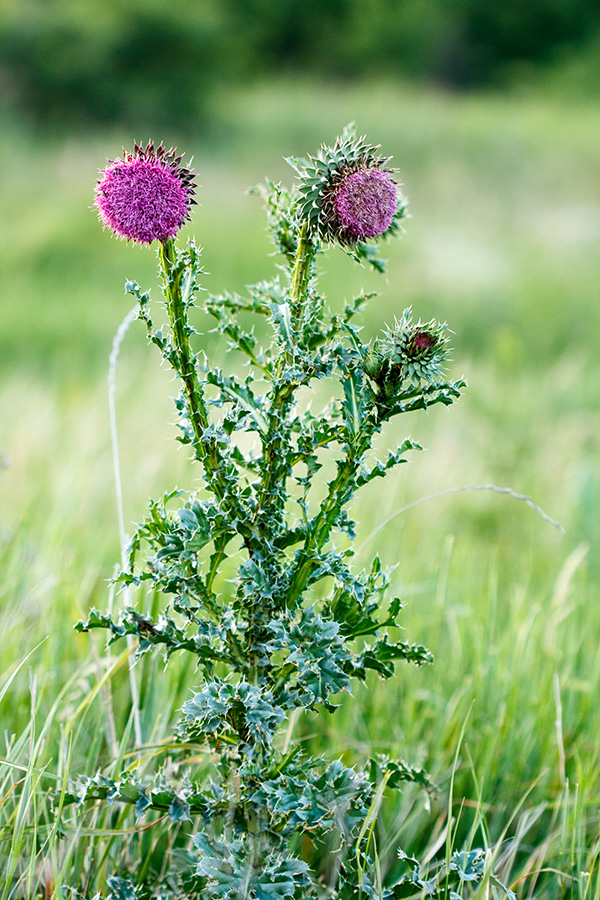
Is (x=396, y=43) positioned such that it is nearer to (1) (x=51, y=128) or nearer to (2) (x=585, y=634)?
(1) (x=51, y=128)

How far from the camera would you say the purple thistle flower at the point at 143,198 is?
2.37 ft

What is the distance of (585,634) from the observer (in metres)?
1.83

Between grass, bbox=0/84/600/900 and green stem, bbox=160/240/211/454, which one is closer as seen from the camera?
green stem, bbox=160/240/211/454

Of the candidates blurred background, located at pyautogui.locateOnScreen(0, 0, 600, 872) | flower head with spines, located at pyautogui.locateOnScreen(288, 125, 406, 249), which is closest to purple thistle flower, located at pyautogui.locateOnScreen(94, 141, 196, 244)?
flower head with spines, located at pyautogui.locateOnScreen(288, 125, 406, 249)

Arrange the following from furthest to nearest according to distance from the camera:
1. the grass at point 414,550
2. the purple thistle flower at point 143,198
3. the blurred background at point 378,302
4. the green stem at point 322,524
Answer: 1. the blurred background at point 378,302
2. the grass at point 414,550
3. the green stem at point 322,524
4. the purple thistle flower at point 143,198

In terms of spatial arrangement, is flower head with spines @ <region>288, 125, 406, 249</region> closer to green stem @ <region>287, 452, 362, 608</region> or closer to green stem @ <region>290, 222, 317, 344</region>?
green stem @ <region>290, 222, 317, 344</region>

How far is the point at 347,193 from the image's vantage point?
74 cm

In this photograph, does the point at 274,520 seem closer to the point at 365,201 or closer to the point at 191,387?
the point at 191,387

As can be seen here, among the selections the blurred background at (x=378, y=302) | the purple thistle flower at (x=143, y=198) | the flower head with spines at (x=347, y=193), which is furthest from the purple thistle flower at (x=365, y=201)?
the blurred background at (x=378, y=302)

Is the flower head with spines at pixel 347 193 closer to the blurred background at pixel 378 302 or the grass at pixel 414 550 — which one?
the blurred background at pixel 378 302

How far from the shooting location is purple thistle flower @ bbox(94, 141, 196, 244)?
0.72 meters

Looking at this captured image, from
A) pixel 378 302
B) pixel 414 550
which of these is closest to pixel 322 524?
pixel 414 550

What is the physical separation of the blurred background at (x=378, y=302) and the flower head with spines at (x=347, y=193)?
50cm

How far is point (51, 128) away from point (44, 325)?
1054 centimetres
